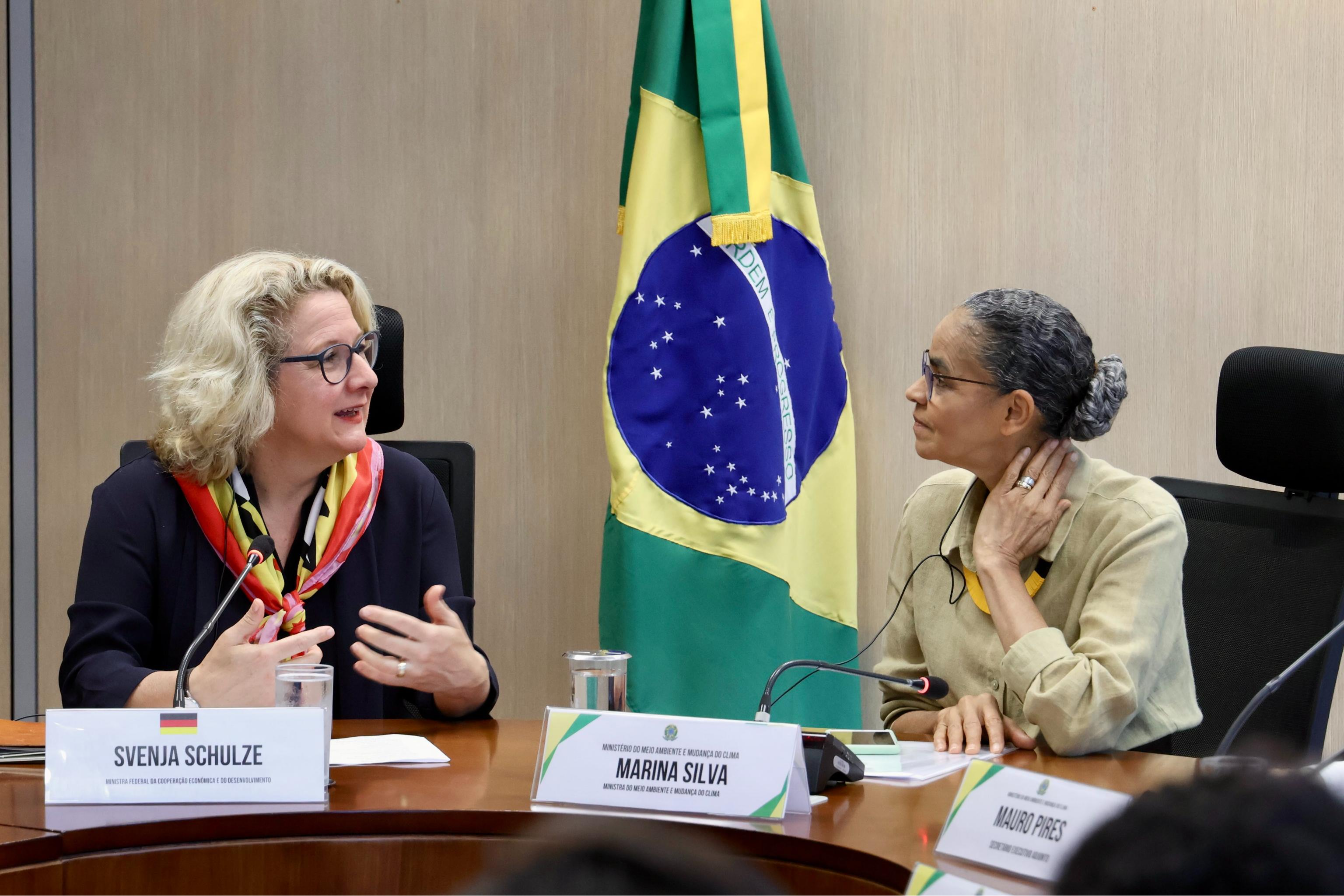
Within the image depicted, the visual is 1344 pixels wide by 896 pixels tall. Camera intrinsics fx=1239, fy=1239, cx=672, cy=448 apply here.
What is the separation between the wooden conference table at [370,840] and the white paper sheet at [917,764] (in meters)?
0.04

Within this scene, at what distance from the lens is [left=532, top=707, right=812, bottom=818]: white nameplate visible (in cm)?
132

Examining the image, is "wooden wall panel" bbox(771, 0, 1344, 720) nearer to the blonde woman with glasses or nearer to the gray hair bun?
the gray hair bun

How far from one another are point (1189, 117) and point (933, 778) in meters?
2.19

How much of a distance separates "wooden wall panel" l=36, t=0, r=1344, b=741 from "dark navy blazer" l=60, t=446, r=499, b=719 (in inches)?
60.6

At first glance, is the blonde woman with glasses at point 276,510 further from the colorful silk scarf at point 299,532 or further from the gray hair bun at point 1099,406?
the gray hair bun at point 1099,406

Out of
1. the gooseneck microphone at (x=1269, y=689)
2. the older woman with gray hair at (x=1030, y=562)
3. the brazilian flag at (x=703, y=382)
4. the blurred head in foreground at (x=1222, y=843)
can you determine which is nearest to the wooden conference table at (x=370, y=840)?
the gooseneck microphone at (x=1269, y=689)

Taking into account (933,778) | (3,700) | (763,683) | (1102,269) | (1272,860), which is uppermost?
(1102,269)

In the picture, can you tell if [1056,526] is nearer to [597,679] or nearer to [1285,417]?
[1285,417]

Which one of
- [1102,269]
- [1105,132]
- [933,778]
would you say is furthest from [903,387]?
[933,778]

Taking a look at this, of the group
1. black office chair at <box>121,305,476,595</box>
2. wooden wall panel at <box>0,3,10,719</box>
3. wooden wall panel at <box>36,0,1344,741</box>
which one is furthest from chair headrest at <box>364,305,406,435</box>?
wooden wall panel at <box>0,3,10,719</box>

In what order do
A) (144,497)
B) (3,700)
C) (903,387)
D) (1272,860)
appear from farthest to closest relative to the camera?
1. (3,700)
2. (903,387)
3. (144,497)
4. (1272,860)

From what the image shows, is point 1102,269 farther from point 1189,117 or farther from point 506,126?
point 506,126

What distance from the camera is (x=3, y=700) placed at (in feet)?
13.0

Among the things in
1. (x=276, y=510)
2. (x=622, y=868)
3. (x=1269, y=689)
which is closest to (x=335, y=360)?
(x=276, y=510)
